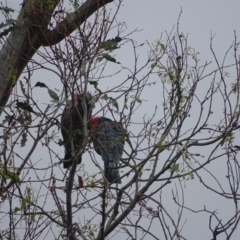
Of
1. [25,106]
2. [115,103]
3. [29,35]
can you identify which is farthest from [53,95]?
[29,35]

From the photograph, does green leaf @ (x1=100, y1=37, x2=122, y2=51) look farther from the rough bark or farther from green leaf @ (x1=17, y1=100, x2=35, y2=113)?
green leaf @ (x1=17, y1=100, x2=35, y2=113)

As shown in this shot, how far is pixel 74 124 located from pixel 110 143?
315mm

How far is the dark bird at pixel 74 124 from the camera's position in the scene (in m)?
4.33

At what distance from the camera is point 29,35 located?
4.92 m

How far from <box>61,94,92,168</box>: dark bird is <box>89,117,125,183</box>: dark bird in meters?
0.10

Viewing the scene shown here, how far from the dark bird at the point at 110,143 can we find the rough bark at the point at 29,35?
70cm

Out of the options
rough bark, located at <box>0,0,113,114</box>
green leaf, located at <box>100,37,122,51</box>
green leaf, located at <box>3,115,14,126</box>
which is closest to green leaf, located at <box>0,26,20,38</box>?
rough bark, located at <box>0,0,113,114</box>

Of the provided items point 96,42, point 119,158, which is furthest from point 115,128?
point 96,42

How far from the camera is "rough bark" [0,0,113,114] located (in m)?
4.63

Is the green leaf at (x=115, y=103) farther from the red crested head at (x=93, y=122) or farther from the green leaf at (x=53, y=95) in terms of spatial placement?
the green leaf at (x=53, y=95)

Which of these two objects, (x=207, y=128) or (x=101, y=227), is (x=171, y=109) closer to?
(x=207, y=128)

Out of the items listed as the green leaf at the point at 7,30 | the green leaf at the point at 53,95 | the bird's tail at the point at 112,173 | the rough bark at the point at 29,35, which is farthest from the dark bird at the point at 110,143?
the green leaf at the point at 7,30

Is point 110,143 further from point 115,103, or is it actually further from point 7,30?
point 7,30

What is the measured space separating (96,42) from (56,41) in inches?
19.3
